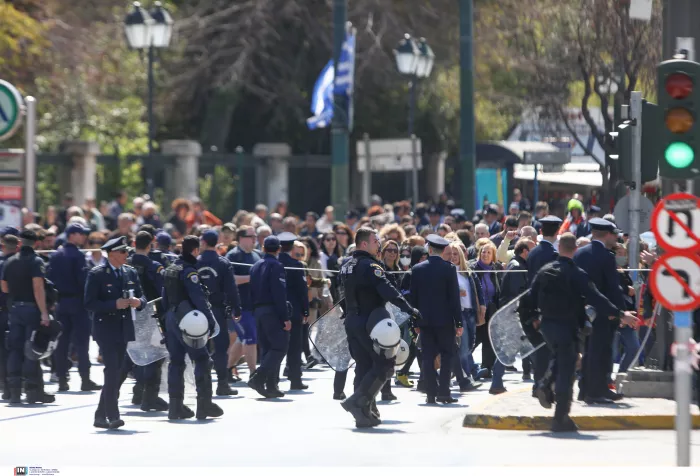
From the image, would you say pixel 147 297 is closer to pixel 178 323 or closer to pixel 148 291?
pixel 148 291

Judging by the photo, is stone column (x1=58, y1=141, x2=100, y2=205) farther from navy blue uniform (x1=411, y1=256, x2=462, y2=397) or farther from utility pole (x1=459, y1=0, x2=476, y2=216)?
navy blue uniform (x1=411, y1=256, x2=462, y2=397)

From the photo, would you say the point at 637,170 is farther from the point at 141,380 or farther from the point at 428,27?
the point at 428,27

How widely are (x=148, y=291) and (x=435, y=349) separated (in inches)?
114

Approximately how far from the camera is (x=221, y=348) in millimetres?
16328

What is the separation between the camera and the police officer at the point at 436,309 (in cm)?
1513

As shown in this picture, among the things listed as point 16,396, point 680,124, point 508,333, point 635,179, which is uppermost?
point 680,124

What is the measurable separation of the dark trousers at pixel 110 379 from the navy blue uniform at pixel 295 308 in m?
3.69

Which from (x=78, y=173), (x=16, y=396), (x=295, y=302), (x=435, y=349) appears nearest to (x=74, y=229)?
(x=16, y=396)

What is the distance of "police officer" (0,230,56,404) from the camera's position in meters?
15.4

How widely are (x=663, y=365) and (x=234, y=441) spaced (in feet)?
14.7

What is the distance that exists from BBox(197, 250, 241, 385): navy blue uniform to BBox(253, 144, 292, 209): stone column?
21.1 metres

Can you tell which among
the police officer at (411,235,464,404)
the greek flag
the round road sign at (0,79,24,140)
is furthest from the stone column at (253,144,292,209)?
the round road sign at (0,79,24,140)

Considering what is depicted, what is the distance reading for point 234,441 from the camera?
12.5 m

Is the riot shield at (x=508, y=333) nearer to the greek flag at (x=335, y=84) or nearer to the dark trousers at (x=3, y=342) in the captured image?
the dark trousers at (x=3, y=342)
